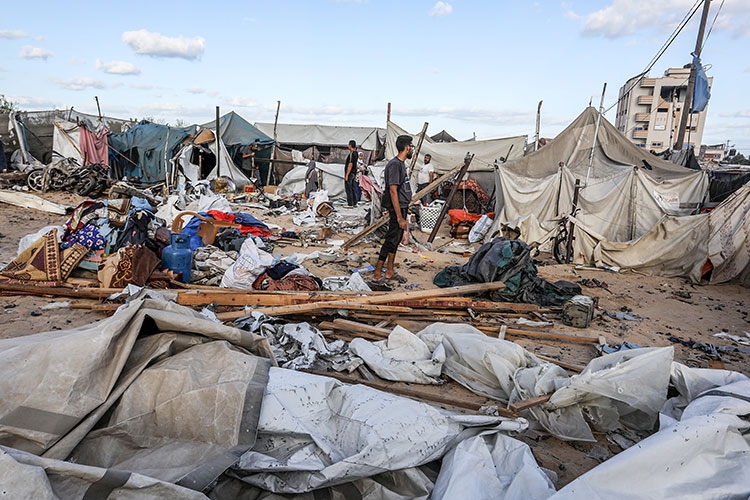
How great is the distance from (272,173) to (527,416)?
16.4 metres

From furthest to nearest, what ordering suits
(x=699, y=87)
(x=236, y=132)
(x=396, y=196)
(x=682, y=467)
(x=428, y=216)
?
1. (x=236, y=132)
2. (x=699, y=87)
3. (x=428, y=216)
4. (x=396, y=196)
5. (x=682, y=467)

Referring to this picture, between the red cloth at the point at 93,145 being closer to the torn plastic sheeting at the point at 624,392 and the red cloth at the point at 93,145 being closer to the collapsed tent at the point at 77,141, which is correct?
the collapsed tent at the point at 77,141

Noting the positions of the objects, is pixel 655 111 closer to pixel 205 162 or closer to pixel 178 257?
pixel 205 162

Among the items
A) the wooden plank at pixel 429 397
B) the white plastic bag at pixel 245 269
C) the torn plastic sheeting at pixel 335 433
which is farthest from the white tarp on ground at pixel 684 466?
the white plastic bag at pixel 245 269

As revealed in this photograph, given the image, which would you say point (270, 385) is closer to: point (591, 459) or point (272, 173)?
point (591, 459)

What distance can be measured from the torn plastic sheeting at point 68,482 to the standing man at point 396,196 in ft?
15.9

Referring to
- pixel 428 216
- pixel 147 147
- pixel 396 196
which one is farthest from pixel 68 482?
pixel 147 147

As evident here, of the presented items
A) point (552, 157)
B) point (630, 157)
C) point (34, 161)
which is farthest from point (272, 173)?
point (630, 157)

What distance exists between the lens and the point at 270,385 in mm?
2094

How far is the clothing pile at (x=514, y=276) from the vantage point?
17.9 feet

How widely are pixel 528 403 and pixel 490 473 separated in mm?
969

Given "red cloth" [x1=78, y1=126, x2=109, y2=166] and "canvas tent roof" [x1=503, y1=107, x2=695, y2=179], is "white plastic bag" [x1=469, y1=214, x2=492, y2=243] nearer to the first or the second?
"canvas tent roof" [x1=503, y1=107, x2=695, y2=179]

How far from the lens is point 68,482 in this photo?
1315 millimetres

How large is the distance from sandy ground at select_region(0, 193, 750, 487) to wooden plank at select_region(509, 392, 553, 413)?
0.17 m
